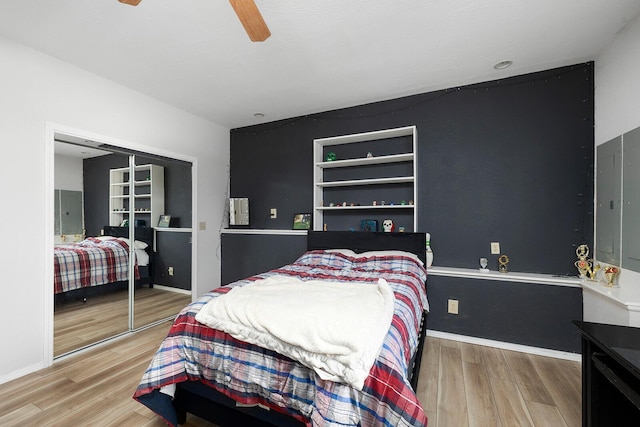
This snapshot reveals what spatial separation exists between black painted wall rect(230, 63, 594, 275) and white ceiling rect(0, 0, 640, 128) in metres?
0.19

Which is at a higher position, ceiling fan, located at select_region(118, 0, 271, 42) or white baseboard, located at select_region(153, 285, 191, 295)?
ceiling fan, located at select_region(118, 0, 271, 42)

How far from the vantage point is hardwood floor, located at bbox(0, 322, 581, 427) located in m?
1.67

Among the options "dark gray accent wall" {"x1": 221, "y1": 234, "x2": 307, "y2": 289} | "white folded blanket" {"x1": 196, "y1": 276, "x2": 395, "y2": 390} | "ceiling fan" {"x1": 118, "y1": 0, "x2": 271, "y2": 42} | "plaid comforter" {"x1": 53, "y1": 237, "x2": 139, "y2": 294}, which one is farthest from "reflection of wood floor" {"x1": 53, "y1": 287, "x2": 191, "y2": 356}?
"ceiling fan" {"x1": 118, "y1": 0, "x2": 271, "y2": 42}

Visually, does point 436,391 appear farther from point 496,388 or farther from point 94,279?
point 94,279

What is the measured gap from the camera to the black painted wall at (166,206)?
102 inches

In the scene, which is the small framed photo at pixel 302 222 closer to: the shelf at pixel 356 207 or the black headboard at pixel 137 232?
the shelf at pixel 356 207

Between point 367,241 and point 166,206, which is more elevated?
point 166,206

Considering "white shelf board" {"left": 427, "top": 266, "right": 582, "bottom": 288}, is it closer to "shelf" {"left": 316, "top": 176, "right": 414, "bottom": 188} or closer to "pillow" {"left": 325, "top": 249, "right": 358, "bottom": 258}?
"pillow" {"left": 325, "top": 249, "right": 358, "bottom": 258}

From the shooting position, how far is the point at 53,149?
2.30 meters

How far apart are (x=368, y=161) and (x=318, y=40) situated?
4.48 ft

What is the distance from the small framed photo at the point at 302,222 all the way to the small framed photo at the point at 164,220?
1.49m

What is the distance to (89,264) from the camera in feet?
8.61

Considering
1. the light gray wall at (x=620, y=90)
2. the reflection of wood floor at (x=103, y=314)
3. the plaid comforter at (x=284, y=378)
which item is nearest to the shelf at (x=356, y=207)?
the plaid comforter at (x=284, y=378)

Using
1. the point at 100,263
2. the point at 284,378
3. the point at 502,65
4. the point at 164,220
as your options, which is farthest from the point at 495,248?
the point at 100,263
